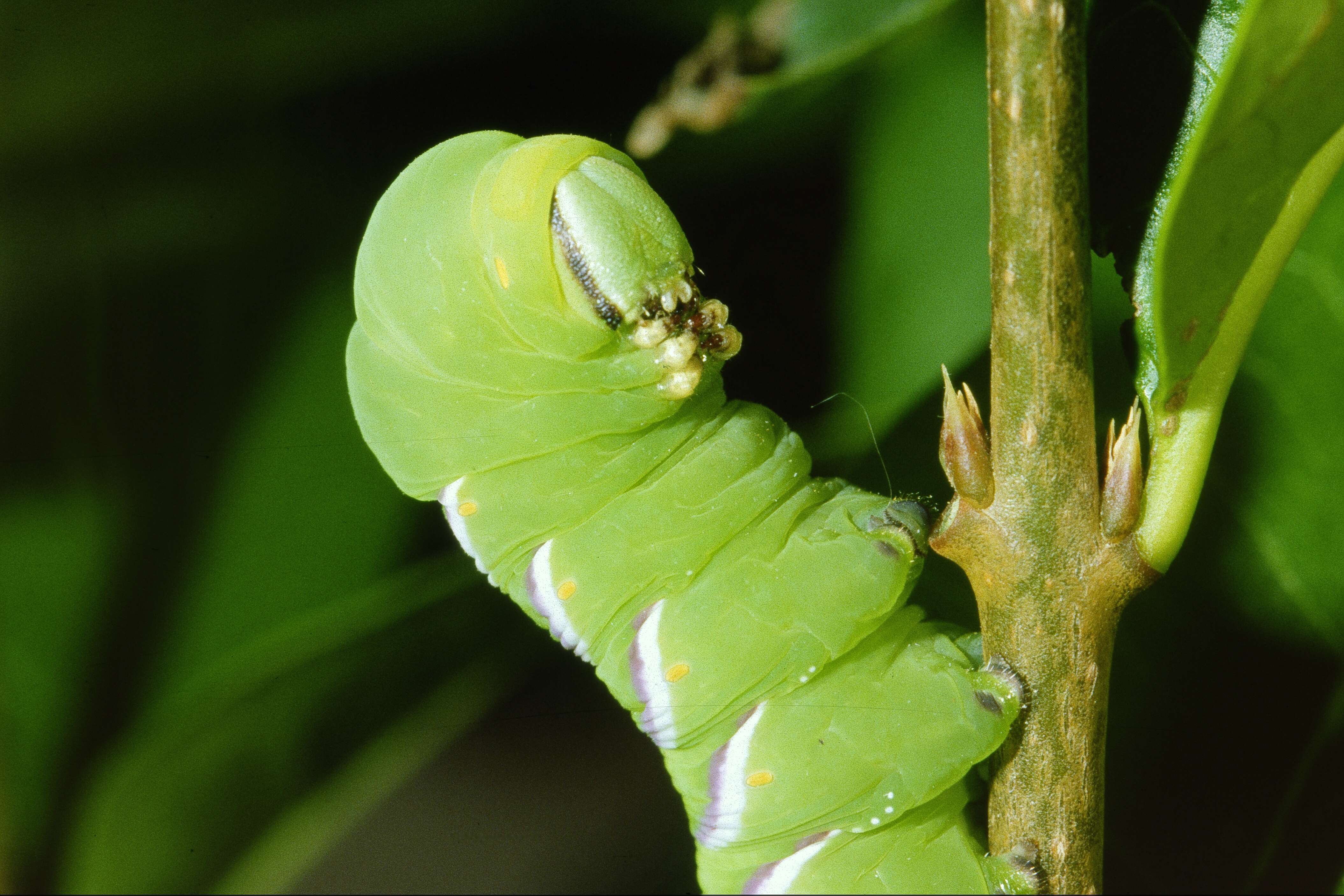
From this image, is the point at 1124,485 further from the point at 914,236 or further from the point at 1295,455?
the point at 914,236

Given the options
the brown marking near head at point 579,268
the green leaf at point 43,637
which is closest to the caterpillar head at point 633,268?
the brown marking near head at point 579,268

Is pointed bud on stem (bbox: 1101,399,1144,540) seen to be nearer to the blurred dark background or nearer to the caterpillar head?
the caterpillar head

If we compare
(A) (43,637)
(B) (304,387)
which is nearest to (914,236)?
(B) (304,387)

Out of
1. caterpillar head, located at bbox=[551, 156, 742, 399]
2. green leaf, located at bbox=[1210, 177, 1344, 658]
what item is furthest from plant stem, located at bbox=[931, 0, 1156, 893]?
green leaf, located at bbox=[1210, 177, 1344, 658]

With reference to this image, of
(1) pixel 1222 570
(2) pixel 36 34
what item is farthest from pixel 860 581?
(2) pixel 36 34

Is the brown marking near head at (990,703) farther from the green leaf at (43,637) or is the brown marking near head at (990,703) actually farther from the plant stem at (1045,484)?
the green leaf at (43,637)

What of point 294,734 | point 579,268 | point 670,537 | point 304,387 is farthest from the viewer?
point 294,734

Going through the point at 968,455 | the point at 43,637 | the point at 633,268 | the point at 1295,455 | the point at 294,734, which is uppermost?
the point at 633,268
